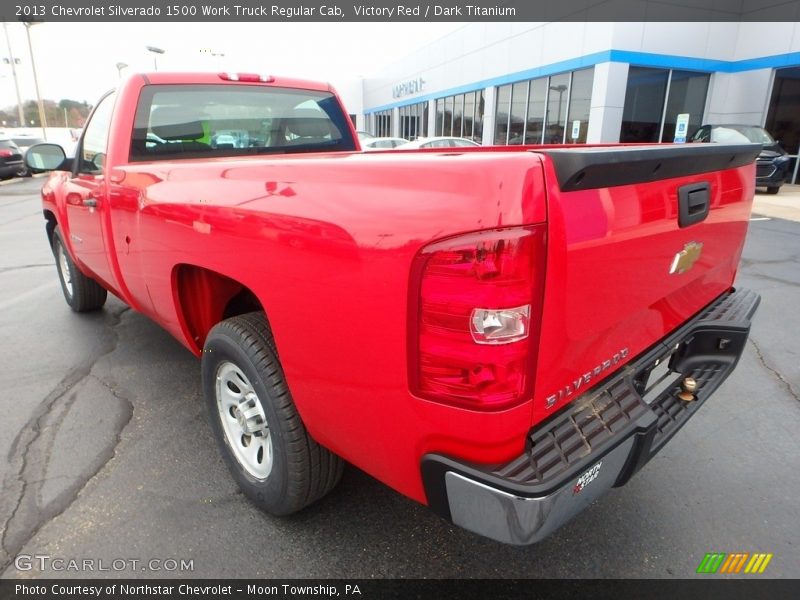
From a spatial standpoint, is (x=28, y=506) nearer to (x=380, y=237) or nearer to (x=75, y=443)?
(x=75, y=443)

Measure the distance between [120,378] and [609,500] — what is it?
3.15 metres

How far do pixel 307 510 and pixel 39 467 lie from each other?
1440 millimetres

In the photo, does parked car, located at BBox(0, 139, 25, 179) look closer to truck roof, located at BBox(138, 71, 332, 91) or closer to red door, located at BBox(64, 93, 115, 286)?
red door, located at BBox(64, 93, 115, 286)

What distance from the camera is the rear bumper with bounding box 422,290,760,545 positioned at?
141 centimetres

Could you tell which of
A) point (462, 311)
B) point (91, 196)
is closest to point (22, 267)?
point (91, 196)

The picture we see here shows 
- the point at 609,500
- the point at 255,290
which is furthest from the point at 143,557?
the point at 609,500

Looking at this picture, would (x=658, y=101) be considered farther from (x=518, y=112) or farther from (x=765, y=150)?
(x=518, y=112)

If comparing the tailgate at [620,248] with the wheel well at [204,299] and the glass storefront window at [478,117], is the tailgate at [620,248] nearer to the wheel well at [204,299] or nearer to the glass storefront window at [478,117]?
the wheel well at [204,299]

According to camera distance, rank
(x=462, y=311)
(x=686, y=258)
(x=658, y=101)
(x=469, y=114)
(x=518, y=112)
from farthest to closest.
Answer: (x=469, y=114) < (x=518, y=112) < (x=658, y=101) < (x=686, y=258) < (x=462, y=311)

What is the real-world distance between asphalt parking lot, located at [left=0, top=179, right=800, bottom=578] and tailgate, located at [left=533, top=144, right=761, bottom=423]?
859mm

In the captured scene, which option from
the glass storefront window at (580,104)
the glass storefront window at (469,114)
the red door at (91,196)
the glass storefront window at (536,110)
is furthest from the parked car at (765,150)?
the red door at (91,196)

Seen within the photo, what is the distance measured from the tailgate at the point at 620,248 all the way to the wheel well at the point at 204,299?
1.42m

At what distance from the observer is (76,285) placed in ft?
15.5

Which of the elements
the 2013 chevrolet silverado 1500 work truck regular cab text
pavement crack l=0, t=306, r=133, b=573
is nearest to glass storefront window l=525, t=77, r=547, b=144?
the 2013 chevrolet silverado 1500 work truck regular cab text
